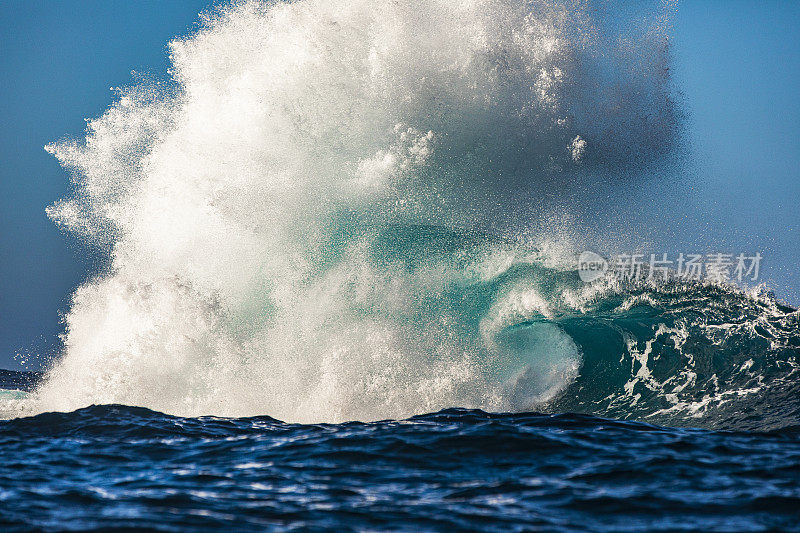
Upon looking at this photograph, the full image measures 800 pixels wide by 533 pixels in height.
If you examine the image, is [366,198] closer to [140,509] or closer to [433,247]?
[433,247]

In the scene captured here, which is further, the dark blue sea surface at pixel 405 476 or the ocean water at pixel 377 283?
the ocean water at pixel 377 283

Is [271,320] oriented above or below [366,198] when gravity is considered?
below

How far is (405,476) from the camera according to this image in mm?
5320

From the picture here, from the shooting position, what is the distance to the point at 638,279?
1369cm

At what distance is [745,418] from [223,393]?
8.60m

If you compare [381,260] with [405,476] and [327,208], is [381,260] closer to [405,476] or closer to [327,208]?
[327,208]

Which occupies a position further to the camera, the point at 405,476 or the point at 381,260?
the point at 381,260

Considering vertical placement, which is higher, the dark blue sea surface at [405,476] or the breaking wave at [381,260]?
the breaking wave at [381,260]

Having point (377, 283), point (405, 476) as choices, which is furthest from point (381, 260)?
point (405, 476)

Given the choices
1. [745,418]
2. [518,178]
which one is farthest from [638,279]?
[745,418]

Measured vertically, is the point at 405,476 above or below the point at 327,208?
below

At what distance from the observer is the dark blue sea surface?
4180 mm

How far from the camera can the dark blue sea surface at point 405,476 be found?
13.7 feet

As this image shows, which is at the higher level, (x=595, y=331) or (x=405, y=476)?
(x=595, y=331)
